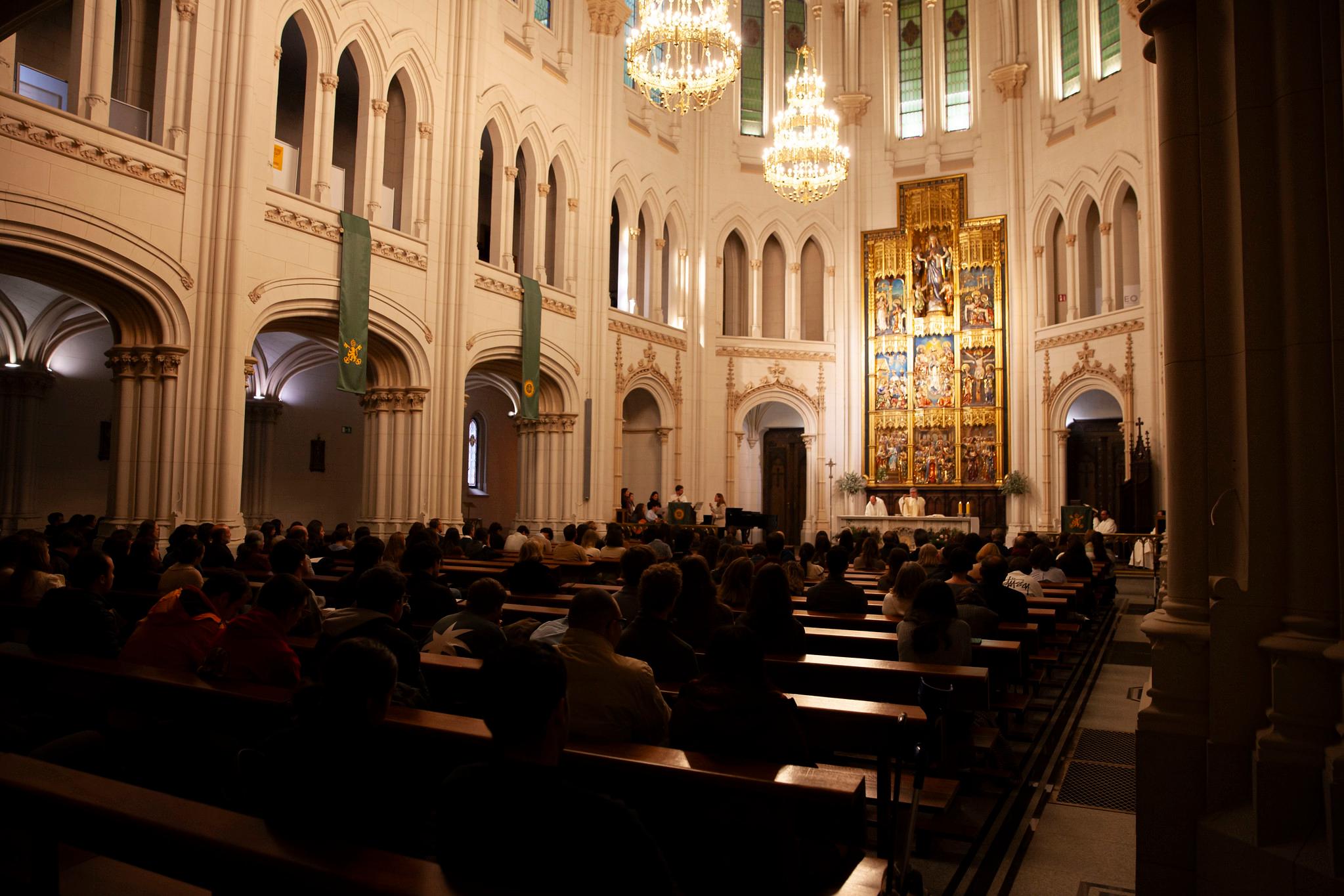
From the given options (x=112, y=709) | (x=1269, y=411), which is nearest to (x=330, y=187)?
(x=112, y=709)

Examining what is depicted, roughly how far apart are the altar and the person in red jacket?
57.6 ft

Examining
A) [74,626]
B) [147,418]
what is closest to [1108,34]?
[147,418]

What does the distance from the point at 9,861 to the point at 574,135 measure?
1685 cm

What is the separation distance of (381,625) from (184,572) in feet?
8.99

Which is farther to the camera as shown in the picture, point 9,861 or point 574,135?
point 574,135

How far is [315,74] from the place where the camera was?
42.6 ft

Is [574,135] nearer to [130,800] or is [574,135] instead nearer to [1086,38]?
[1086,38]

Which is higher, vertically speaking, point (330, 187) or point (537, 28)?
point (537, 28)

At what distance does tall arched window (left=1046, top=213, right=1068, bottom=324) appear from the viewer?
20.6m

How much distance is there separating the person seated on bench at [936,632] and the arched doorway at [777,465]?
19.1m

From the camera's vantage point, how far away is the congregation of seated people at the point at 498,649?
168 centimetres

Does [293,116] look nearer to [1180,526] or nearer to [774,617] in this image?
[774,617]

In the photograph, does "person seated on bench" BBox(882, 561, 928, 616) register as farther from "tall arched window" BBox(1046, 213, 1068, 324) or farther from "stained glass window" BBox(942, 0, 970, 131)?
"stained glass window" BBox(942, 0, 970, 131)

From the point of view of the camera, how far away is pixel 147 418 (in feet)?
35.4
